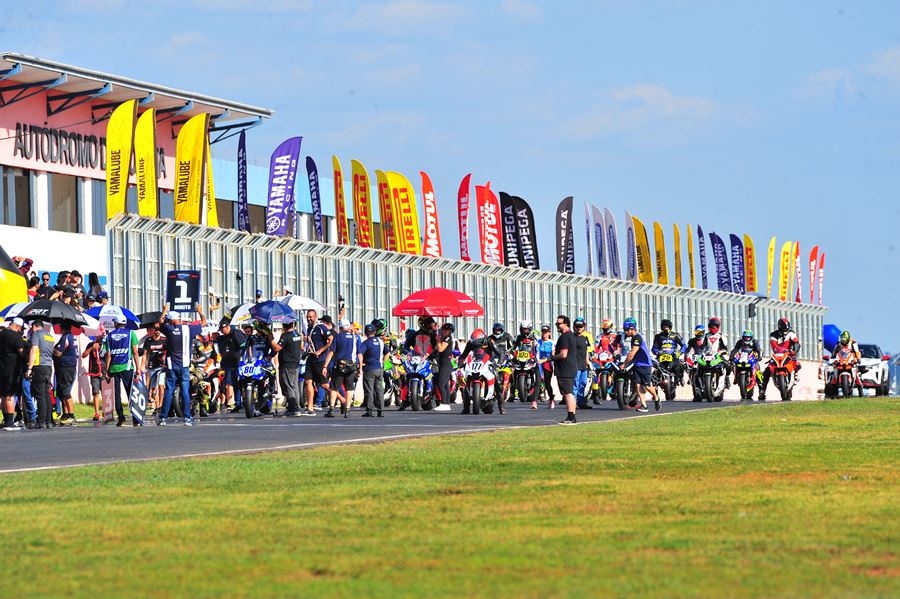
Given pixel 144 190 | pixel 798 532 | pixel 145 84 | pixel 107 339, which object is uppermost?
pixel 145 84

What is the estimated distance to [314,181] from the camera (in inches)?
2352

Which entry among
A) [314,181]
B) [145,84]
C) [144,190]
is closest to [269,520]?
[144,190]

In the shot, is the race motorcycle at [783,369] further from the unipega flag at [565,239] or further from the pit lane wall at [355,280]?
the unipega flag at [565,239]

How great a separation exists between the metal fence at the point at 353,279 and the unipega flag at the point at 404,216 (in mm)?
1075

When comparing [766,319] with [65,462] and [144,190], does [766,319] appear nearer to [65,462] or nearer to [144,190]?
[144,190]

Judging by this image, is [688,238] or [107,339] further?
[688,238]

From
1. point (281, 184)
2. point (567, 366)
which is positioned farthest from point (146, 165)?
point (567, 366)

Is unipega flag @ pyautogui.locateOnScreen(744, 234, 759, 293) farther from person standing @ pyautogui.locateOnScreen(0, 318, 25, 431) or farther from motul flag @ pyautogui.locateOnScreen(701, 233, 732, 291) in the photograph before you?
person standing @ pyautogui.locateOnScreen(0, 318, 25, 431)

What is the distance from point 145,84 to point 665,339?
70.4 feet

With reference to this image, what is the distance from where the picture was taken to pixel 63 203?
52.7m

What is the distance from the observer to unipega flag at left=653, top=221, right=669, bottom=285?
7688 centimetres

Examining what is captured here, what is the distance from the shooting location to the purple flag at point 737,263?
84812 mm

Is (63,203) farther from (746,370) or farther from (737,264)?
(737,264)

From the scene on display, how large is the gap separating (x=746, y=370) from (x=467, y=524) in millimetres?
28813
